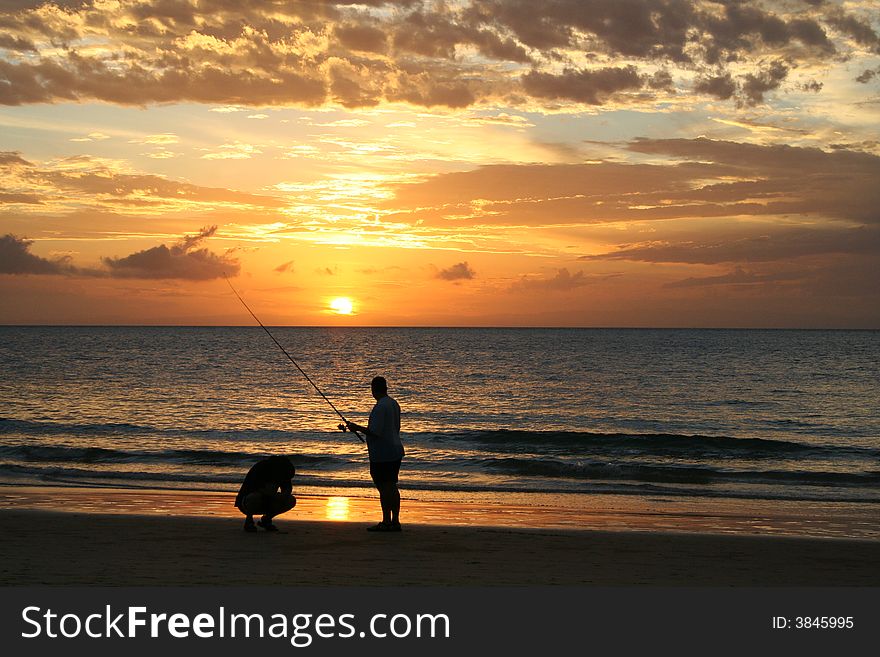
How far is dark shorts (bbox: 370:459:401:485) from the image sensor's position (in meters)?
10.7

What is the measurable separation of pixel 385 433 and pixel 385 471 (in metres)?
0.50

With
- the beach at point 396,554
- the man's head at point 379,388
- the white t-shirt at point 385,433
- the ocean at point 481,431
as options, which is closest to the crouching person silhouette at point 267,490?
the beach at point 396,554

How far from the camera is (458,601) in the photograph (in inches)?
291

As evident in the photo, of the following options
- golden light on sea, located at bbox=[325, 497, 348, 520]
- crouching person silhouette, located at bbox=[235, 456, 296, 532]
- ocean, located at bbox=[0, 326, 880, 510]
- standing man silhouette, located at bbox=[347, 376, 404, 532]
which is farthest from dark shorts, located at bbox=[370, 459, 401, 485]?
ocean, located at bbox=[0, 326, 880, 510]

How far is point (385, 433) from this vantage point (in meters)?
10.6

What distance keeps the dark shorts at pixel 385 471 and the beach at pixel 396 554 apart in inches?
28.2

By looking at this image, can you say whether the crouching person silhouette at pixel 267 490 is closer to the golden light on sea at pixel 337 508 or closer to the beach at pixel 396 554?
the beach at pixel 396 554

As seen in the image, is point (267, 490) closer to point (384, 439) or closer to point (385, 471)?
point (385, 471)

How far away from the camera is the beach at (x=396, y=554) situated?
8.44m

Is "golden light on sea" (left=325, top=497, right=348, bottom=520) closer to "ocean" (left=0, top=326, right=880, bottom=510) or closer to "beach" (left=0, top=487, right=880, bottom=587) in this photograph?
"beach" (left=0, top=487, right=880, bottom=587)

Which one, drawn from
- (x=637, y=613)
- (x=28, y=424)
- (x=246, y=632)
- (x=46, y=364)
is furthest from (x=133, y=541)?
(x=46, y=364)

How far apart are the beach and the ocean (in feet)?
16.8

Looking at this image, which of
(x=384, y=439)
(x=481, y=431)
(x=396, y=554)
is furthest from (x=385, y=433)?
(x=481, y=431)

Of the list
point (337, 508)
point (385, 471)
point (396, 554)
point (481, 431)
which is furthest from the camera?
point (481, 431)
